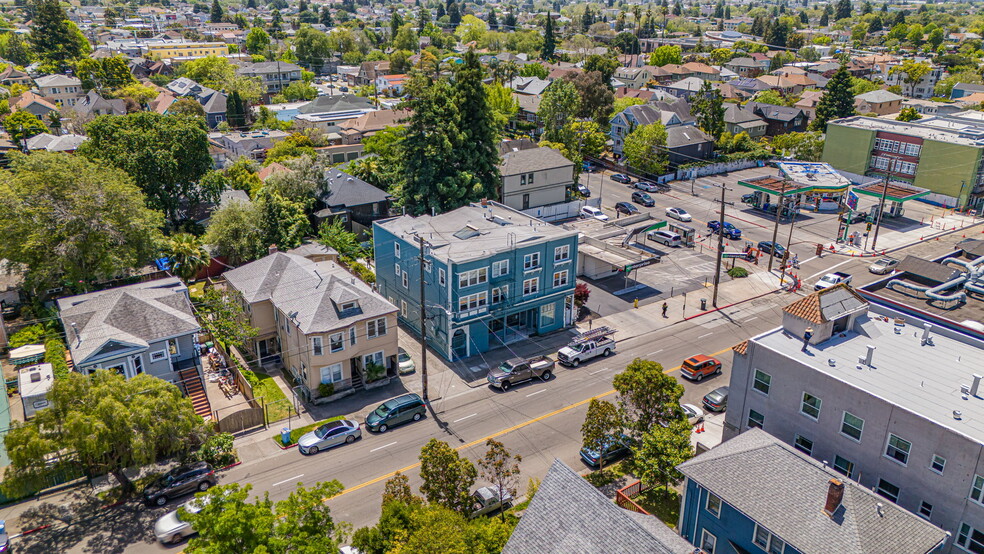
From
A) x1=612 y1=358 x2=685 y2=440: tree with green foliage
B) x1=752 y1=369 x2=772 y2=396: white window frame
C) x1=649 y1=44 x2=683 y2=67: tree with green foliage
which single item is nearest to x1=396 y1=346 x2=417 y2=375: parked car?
x1=612 y1=358 x2=685 y2=440: tree with green foliage

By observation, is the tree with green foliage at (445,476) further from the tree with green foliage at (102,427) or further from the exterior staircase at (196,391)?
the exterior staircase at (196,391)

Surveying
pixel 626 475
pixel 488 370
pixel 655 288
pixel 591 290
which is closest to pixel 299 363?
pixel 488 370

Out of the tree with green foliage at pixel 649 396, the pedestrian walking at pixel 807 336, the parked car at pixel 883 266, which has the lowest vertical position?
the parked car at pixel 883 266

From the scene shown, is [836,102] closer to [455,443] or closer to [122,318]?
[455,443]

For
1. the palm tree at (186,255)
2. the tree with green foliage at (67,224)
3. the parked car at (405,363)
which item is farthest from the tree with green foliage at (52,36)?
the parked car at (405,363)

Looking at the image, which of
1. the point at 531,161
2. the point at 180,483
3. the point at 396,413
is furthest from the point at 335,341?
the point at 531,161

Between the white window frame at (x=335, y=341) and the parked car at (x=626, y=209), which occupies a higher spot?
the white window frame at (x=335, y=341)
